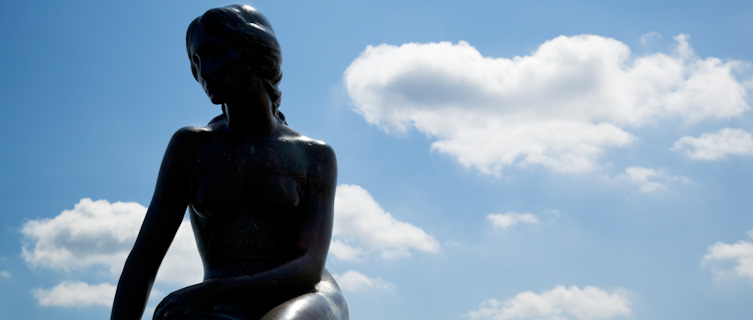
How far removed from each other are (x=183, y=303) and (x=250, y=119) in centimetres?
145

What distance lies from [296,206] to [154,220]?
0.99 m

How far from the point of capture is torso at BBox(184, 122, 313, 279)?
598 cm

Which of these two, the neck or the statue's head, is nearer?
the statue's head

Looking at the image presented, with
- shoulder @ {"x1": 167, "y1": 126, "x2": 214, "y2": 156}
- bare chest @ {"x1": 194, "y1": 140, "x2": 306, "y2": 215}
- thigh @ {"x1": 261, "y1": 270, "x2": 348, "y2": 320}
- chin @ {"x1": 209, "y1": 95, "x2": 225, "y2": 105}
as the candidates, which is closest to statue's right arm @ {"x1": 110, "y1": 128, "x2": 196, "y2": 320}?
shoulder @ {"x1": 167, "y1": 126, "x2": 214, "y2": 156}

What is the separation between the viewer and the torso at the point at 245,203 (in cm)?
598

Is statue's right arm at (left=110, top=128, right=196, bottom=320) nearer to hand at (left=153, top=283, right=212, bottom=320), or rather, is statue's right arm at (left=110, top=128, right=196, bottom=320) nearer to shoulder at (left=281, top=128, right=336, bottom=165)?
hand at (left=153, top=283, right=212, bottom=320)

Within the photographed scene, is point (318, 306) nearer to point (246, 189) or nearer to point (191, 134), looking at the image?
point (246, 189)

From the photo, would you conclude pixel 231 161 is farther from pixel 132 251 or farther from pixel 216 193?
pixel 132 251

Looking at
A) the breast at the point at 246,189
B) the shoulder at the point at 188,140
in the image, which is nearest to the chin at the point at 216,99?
the shoulder at the point at 188,140

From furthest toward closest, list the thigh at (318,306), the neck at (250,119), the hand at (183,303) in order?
the neck at (250,119)
the hand at (183,303)
the thigh at (318,306)

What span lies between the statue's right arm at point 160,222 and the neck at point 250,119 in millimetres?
301

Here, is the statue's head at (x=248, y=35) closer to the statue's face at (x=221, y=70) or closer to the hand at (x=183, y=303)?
the statue's face at (x=221, y=70)

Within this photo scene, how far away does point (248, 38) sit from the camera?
6.00 meters

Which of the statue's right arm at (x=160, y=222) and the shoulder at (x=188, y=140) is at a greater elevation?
the shoulder at (x=188, y=140)
